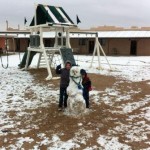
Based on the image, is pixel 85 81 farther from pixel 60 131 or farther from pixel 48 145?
pixel 48 145

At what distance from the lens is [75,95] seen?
8.49 meters

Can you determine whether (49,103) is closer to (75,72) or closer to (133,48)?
(75,72)

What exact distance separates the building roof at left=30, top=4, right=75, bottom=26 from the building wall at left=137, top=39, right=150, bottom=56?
2306cm

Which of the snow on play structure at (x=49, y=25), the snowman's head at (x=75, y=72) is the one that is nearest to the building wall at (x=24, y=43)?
the snow on play structure at (x=49, y=25)

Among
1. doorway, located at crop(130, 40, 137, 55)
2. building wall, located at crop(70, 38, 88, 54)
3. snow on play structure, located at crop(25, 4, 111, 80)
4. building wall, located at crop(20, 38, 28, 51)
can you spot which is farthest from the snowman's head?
building wall, located at crop(20, 38, 28, 51)

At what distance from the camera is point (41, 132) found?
7297 millimetres

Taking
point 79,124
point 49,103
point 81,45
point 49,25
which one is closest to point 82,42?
point 81,45

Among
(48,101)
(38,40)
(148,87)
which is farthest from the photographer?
(38,40)

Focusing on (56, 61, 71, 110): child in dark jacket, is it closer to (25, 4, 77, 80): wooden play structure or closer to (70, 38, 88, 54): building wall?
(25, 4, 77, 80): wooden play structure

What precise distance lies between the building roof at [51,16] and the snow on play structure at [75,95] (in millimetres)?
8274

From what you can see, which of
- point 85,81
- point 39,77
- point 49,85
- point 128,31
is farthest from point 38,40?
point 128,31

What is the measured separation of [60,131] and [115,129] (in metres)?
1.45

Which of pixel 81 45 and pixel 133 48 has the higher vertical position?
pixel 81 45

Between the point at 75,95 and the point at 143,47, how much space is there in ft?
107
